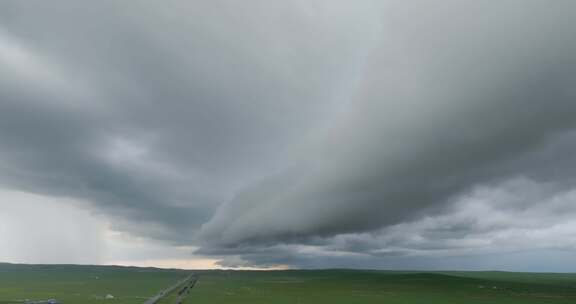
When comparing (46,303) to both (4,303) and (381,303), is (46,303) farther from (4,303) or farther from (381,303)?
(381,303)

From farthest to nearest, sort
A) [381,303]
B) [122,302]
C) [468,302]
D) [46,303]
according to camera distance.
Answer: [468,302]
[381,303]
[122,302]
[46,303]

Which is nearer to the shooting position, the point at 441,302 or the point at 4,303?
the point at 4,303

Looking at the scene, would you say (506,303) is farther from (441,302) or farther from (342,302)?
(342,302)

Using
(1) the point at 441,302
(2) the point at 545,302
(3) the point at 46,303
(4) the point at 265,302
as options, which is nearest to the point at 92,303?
(3) the point at 46,303

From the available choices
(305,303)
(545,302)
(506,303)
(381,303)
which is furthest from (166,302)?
(545,302)

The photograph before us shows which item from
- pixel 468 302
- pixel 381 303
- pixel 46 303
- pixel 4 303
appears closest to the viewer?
pixel 46 303

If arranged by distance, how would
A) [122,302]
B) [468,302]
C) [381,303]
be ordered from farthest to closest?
[468,302]
[381,303]
[122,302]

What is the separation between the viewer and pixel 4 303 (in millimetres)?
90812

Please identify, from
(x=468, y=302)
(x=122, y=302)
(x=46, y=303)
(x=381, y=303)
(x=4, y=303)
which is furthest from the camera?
(x=468, y=302)

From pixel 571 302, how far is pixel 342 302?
76.6 metres

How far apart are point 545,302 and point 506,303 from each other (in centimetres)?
1844

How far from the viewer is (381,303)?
104625 mm

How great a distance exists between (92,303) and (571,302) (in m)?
142

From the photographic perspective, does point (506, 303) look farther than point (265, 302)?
Yes
